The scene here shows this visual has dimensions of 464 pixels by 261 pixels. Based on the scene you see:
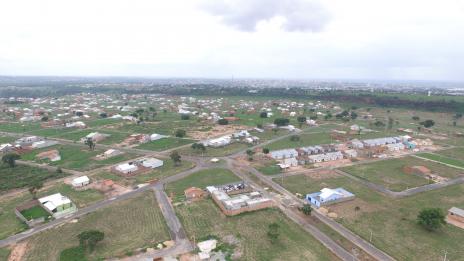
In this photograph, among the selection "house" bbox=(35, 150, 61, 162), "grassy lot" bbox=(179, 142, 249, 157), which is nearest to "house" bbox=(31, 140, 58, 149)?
"house" bbox=(35, 150, 61, 162)

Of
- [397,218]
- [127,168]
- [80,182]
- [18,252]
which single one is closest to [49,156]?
[80,182]

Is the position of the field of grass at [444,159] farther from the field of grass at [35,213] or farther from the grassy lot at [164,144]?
the field of grass at [35,213]

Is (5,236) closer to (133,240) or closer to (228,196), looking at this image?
(133,240)

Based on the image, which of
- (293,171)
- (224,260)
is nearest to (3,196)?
(224,260)

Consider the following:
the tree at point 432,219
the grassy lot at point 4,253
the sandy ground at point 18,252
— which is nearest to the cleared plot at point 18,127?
the grassy lot at point 4,253

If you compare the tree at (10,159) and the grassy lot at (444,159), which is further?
the grassy lot at (444,159)

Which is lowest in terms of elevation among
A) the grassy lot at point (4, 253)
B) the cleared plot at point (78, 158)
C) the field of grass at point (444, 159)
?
the grassy lot at point (4, 253)

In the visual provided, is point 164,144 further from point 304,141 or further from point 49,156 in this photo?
point 304,141
